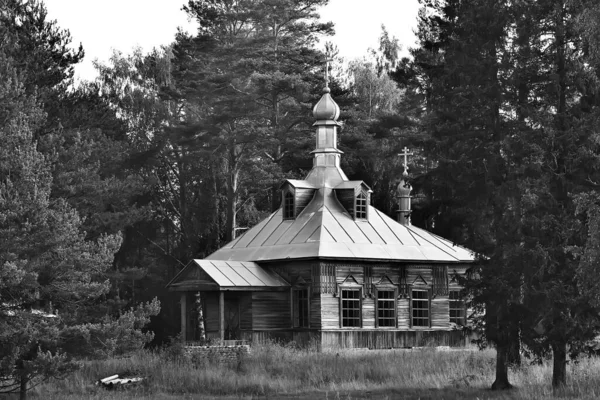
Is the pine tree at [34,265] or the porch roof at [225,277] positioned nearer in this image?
the pine tree at [34,265]

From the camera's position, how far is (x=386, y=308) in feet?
128

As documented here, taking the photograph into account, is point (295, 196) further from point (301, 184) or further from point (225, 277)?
point (225, 277)

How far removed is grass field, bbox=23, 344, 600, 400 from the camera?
88.3 ft

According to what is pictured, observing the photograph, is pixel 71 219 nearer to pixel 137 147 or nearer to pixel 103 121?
pixel 103 121

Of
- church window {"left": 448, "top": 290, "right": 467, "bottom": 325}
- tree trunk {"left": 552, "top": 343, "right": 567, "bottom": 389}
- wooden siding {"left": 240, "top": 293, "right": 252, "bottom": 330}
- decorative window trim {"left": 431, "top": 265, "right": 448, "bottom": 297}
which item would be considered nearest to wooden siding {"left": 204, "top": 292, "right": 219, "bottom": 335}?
wooden siding {"left": 240, "top": 293, "right": 252, "bottom": 330}

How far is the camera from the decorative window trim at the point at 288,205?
1574 inches

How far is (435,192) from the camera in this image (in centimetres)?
2738

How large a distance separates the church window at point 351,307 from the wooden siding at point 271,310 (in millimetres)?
1909

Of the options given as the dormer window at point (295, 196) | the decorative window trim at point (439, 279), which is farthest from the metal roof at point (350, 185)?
the decorative window trim at point (439, 279)

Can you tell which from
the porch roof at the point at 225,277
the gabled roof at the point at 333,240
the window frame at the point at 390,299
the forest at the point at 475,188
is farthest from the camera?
the window frame at the point at 390,299

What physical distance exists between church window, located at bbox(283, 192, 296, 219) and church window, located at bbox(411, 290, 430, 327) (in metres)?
5.13

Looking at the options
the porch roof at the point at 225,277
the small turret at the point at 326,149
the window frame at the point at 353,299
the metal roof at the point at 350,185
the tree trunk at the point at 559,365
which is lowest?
the tree trunk at the point at 559,365

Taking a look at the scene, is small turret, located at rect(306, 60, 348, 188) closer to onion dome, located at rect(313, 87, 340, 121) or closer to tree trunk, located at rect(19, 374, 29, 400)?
onion dome, located at rect(313, 87, 340, 121)

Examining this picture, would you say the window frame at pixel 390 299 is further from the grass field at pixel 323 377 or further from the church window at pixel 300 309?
the grass field at pixel 323 377
